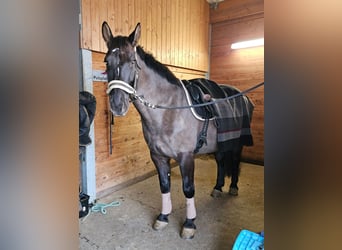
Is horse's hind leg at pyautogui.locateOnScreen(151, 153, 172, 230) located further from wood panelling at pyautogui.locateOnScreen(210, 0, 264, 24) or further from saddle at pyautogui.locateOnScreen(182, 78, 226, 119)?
wood panelling at pyautogui.locateOnScreen(210, 0, 264, 24)

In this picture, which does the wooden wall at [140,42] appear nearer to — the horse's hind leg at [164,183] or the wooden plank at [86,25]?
the wooden plank at [86,25]

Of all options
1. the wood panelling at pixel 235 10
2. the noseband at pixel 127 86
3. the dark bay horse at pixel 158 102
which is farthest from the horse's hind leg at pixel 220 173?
the wood panelling at pixel 235 10

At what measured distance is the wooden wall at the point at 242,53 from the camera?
397cm

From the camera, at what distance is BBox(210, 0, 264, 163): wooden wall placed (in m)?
3.97

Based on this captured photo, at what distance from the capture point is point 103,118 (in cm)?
264

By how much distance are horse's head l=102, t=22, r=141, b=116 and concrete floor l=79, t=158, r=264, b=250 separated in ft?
3.38

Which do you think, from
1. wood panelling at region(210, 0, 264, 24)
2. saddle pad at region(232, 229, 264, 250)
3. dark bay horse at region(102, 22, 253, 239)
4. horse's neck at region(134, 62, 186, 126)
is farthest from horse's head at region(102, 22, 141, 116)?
wood panelling at region(210, 0, 264, 24)

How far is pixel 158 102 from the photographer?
180 centimetres

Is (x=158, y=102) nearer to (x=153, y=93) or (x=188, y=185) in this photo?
(x=153, y=93)

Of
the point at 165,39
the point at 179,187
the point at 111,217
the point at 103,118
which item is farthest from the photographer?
the point at 165,39
